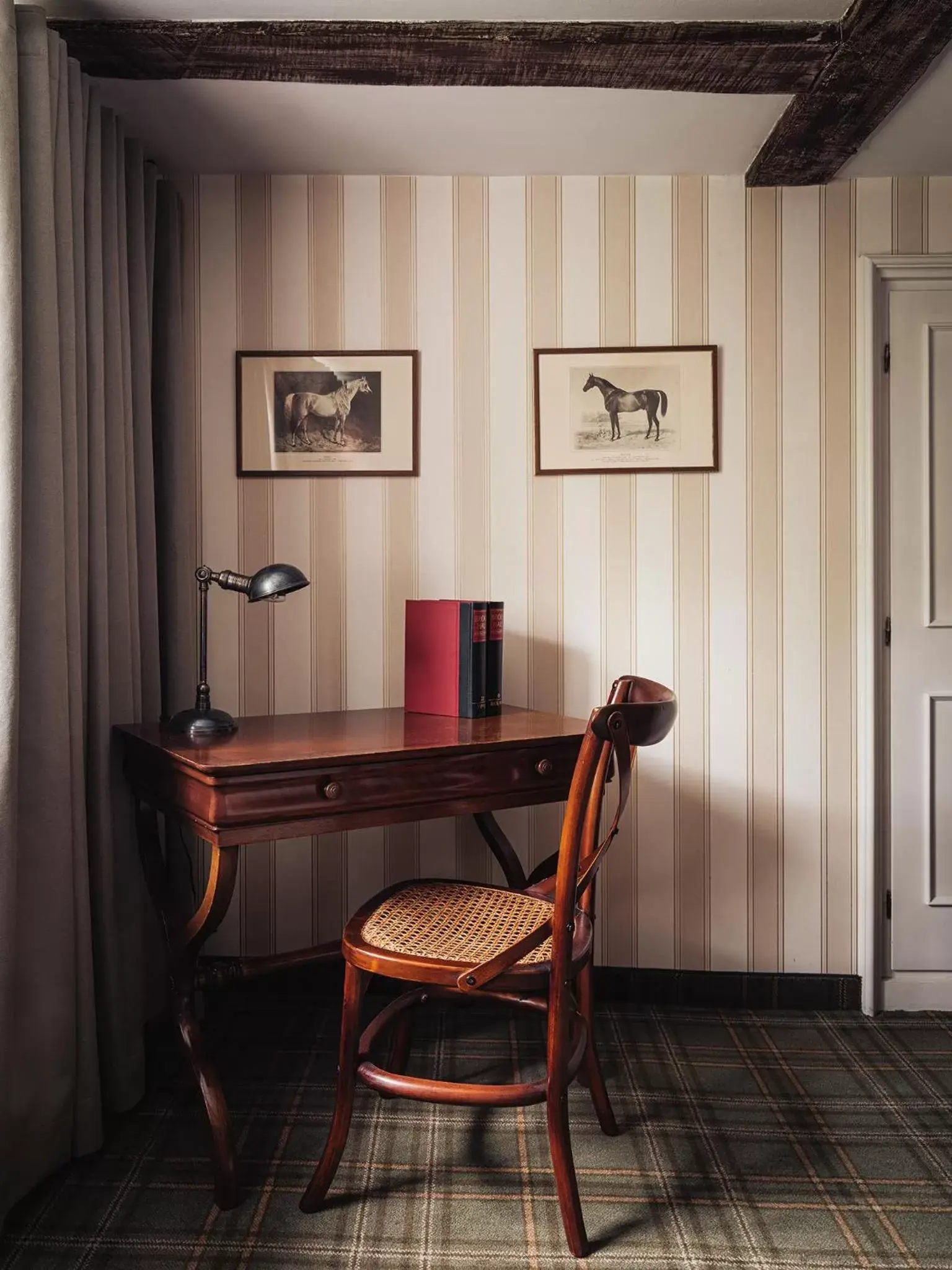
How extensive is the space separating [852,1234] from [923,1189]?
0.73 feet

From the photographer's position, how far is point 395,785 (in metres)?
1.72

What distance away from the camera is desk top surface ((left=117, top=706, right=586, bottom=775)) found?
5.42ft

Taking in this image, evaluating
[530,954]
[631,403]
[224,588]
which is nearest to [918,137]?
[631,403]

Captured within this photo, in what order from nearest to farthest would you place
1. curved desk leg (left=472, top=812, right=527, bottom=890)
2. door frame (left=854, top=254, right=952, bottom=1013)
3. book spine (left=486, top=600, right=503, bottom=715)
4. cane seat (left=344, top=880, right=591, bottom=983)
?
1. cane seat (left=344, top=880, right=591, bottom=983)
2. book spine (left=486, top=600, right=503, bottom=715)
3. curved desk leg (left=472, top=812, right=527, bottom=890)
4. door frame (left=854, top=254, right=952, bottom=1013)

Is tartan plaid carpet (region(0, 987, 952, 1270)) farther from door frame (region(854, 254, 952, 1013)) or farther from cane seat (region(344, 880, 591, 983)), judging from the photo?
cane seat (region(344, 880, 591, 983))

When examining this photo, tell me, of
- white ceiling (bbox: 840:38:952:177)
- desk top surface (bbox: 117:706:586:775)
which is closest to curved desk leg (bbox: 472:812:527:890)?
desk top surface (bbox: 117:706:586:775)

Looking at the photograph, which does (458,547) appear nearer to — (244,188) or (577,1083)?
(244,188)

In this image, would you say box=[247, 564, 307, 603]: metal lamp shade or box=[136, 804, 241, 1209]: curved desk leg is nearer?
box=[136, 804, 241, 1209]: curved desk leg

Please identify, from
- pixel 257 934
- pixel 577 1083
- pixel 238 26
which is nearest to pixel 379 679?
pixel 257 934

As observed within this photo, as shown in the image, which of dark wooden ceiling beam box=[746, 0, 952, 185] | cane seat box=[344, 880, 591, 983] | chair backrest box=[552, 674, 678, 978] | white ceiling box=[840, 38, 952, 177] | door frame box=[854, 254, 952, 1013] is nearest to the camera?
chair backrest box=[552, 674, 678, 978]

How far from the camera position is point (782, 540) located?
8.20 ft

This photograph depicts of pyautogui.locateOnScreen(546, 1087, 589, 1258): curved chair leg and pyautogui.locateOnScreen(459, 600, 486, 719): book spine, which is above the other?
pyautogui.locateOnScreen(459, 600, 486, 719): book spine

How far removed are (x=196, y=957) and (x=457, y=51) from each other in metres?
1.98

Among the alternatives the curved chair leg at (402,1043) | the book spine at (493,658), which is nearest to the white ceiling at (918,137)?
the book spine at (493,658)
